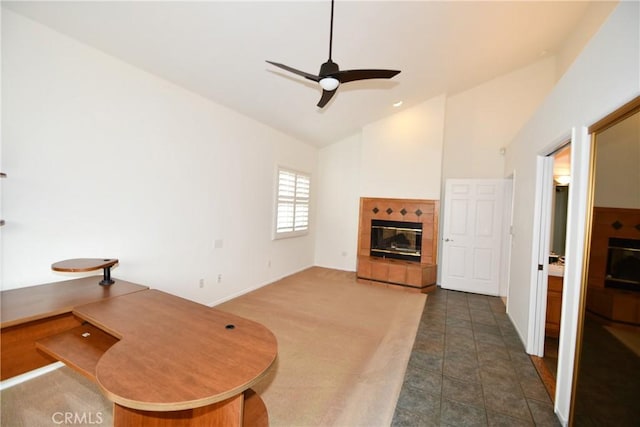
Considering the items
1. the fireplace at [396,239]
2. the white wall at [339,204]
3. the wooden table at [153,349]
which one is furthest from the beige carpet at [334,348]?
the white wall at [339,204]

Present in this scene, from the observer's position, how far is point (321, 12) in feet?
8.37

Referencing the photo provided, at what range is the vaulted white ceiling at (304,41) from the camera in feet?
7.59

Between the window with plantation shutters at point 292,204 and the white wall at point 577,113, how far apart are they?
398 centimetres

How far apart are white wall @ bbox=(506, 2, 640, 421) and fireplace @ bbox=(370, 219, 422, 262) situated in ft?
7.81

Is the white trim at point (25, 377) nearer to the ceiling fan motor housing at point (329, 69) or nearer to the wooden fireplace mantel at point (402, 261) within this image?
the ceiling fan motor housing at point (329, 69)

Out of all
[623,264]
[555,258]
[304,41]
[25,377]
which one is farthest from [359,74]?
[25,377]

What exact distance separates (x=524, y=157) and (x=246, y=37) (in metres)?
3.72

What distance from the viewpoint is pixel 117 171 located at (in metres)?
2.80

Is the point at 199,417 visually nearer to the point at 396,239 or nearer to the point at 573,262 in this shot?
the point at 573,262

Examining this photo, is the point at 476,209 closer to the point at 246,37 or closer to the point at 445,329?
the point at 445,329

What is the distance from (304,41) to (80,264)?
9.95ft

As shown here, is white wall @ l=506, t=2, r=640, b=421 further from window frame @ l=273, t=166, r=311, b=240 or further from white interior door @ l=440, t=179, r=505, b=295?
window frame @ l=273, t=166, r=311, b=240

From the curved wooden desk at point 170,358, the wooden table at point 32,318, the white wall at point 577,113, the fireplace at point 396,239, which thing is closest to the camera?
the curved wooden desk at point 170,358

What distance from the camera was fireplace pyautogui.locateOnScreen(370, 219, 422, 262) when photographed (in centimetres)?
558
